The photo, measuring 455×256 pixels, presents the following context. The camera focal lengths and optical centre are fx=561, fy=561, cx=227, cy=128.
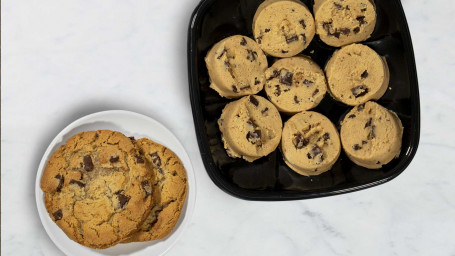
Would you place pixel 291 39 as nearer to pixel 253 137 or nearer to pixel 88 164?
pixel 253 137

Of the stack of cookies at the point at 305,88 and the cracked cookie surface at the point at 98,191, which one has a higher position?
the stack of cookies at the point at 305,88

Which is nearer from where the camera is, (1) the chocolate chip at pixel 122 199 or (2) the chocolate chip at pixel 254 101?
(1) the chocolate chip at pixel 122 199

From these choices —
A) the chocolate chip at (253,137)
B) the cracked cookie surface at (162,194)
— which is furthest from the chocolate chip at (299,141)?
the cracked cookie surface at (162,194)

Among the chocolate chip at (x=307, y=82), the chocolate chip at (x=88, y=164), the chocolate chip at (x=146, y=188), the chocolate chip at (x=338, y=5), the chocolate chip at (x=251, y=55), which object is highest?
the chocolate chip at (x=338, y=5)

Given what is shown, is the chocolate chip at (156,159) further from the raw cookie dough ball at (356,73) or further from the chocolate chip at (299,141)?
the raw cookie dough ball at (356,73)

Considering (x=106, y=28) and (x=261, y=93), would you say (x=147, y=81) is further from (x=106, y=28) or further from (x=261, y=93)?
(x=261, y=93)

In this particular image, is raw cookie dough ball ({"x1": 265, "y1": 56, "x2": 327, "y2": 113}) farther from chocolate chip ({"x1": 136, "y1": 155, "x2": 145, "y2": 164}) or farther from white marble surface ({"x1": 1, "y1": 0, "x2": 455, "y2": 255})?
chocolate chip ({"x1": 136, "y1": 155, "x2": 145, "y2": 164})

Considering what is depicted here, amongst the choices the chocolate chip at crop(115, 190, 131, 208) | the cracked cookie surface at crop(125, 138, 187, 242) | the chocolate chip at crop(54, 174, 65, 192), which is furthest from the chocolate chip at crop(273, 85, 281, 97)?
the chocolate chip at crop(54, 174, 65, 192)
